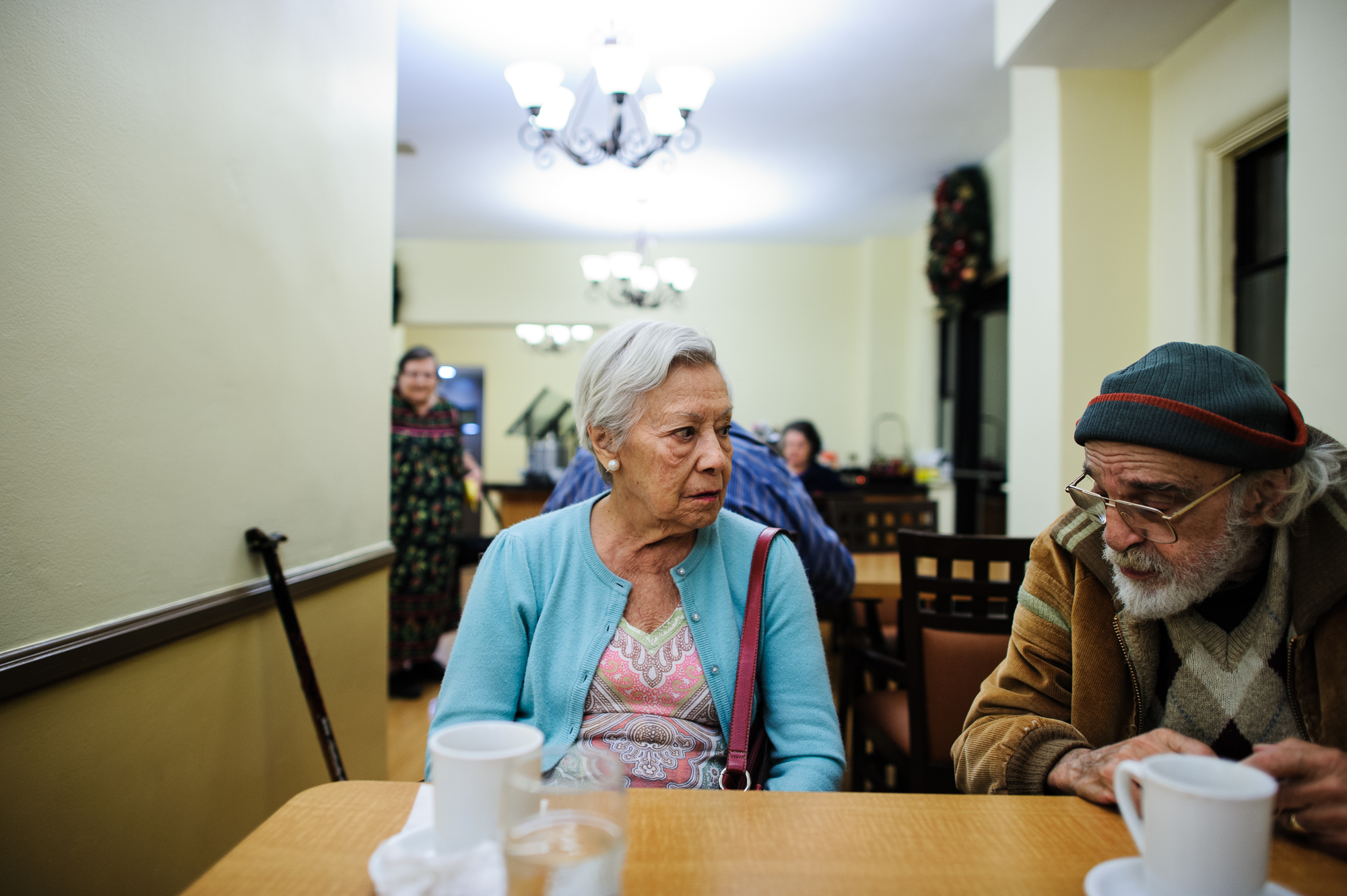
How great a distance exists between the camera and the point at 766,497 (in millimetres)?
1883

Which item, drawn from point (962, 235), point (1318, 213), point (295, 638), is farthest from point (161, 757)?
point (962, 235)

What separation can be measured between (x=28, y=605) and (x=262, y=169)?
43.8 inches

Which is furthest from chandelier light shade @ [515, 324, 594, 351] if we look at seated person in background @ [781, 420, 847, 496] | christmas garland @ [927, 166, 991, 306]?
seated person in background @ [781, 420, 847, 496]

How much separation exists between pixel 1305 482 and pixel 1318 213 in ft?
4.56

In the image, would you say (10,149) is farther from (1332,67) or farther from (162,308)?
(1332,67)

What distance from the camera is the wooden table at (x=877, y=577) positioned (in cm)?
242

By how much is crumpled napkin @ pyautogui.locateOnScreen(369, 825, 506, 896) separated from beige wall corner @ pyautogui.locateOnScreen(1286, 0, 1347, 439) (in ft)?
7.03

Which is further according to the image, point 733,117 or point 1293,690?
point 733,117

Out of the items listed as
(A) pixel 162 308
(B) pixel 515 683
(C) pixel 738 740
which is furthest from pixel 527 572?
(A) pixel 162 308

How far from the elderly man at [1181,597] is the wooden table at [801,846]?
0.50 ft

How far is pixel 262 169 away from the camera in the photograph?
1907 millimetres

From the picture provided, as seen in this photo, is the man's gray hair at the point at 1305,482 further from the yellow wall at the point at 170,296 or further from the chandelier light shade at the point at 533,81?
the chandelier light shade at the point at 533,81

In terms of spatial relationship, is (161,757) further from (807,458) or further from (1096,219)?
(1096,219)

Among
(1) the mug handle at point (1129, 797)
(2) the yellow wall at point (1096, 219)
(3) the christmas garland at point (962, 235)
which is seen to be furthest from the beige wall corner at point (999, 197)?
(1) the mug handle at point (1129, 797)
